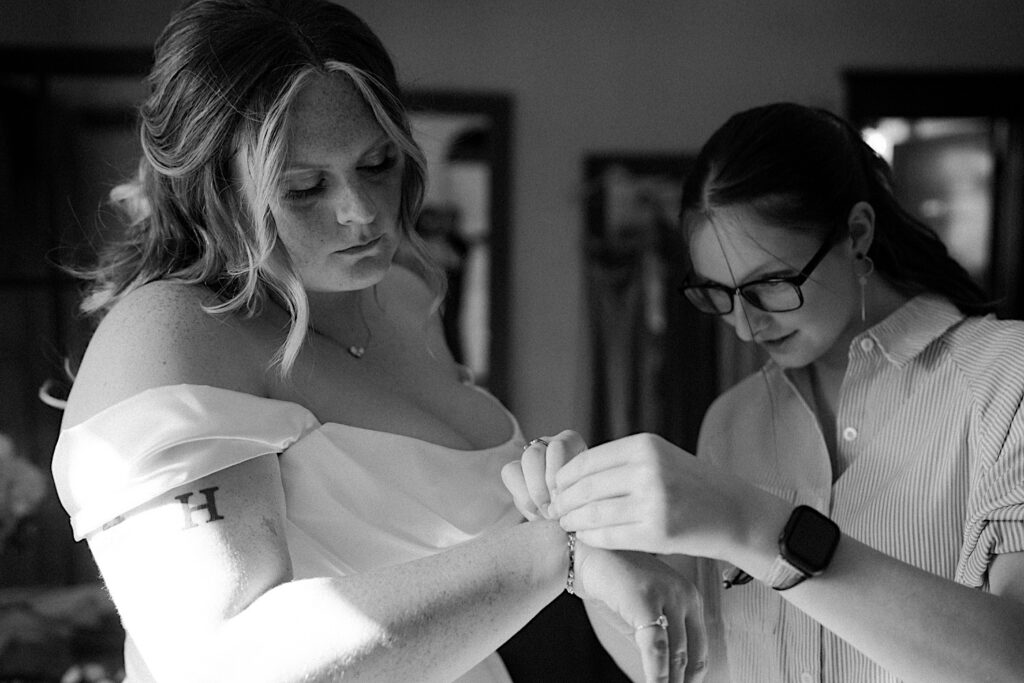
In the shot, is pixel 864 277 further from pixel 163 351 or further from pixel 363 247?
pixel 163 351

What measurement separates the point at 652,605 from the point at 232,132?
711 millimetres

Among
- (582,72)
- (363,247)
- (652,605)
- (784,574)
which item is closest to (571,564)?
(652,605)

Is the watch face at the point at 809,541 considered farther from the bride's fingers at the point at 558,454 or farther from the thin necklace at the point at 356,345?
the thin necklace at the point at 356,345

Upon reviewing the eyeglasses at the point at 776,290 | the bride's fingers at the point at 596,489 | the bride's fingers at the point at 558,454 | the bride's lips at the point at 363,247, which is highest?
the bride's lips at the point at 363,247

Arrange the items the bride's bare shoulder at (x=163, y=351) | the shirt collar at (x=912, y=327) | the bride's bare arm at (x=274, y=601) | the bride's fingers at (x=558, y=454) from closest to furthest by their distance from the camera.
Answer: the bride's bare arm at (x=274, y=601), the bride's bare shoulder at (x=163, y=351), the bride's fingers at (x=558, y=454), the shirt collar at (x=912, y=327)

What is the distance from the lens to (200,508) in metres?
0.98

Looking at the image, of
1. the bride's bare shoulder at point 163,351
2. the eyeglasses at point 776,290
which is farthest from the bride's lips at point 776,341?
the bride's bare shoulder at point 163,351

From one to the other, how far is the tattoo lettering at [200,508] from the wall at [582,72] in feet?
10.2

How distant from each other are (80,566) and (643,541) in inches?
122

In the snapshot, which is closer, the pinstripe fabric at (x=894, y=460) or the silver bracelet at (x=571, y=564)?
the silver bracelet at (x=571, y=564)

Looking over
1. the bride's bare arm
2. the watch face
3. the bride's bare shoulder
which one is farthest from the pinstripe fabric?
the bride's bare shoulder

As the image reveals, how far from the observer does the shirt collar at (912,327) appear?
1362 mm

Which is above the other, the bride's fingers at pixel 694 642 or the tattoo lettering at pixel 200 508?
the tattoo lettering at pixel 200 508

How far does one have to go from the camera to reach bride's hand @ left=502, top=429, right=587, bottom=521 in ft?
3.79
